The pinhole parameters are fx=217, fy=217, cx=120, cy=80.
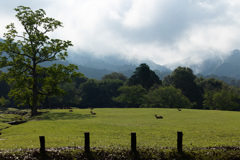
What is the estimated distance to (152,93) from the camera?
8306 cm

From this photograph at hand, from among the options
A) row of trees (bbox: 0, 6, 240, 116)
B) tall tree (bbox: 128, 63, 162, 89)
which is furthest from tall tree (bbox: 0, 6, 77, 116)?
tall tree (bbox: 128, 63, 162, 89)

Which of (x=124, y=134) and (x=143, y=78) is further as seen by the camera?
(x=143, y=78)

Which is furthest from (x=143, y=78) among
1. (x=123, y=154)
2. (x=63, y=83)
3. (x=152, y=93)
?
(x=123, y=154)

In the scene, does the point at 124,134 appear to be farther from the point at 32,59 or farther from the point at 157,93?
the point at 157,93

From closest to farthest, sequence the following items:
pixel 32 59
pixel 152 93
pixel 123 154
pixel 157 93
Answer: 1. pixel 123 154
2. pixel 32 59
3. pixel 157 93
4. pixel 152 93

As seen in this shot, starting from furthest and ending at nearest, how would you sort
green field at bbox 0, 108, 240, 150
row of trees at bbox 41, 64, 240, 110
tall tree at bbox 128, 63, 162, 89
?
1. tall tree at bbox 128, 63, 162, 89
2. row of trees at bbox 41, 64, 240, 110
3. green field at bbox 0, 108, 240, 150

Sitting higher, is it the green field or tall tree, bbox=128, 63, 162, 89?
tall tree, bbox=128, 63, 162, 89

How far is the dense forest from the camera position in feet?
259

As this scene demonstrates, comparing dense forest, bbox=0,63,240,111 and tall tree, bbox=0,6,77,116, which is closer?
tall tree, bbox=0,6,77,116

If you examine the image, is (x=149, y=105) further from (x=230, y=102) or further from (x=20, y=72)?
(x=20, y=72)

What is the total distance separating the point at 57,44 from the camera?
48.1m

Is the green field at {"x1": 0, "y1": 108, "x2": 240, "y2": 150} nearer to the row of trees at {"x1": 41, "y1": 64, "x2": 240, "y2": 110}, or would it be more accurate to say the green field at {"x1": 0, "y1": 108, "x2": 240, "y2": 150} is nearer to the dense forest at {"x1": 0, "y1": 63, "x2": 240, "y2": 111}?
the dense forest at {"x1": 0, "y1": 63, "x2": 240, "y2": 111}

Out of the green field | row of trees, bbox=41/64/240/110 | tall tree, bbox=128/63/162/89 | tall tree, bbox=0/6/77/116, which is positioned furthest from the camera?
tall tree, bbox=128/63/162/89

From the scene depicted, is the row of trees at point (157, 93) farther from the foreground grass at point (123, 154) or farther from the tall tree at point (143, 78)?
the foreground grass at point (123, 154)
